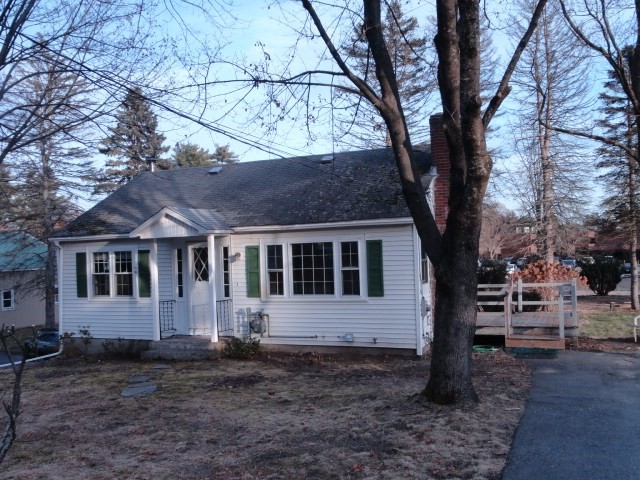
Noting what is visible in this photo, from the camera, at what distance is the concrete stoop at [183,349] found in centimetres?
1327

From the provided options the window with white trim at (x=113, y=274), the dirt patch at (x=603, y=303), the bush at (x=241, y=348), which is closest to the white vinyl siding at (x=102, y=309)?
the window with white trim at (x=113, y=274)

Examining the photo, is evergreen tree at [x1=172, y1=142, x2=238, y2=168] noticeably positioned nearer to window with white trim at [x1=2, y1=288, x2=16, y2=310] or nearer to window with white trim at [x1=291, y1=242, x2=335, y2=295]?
window with white trim at [x1=2, y1=288, x2=16, y2=310]

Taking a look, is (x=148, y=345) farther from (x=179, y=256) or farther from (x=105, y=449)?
(x=105, y=449)

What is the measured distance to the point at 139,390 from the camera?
10320 mm

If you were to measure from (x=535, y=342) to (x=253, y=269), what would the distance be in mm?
6467

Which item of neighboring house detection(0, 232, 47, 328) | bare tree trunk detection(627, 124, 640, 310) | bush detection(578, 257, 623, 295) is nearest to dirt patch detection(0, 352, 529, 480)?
bare tree trunk detection(627, 124, 640, 310)

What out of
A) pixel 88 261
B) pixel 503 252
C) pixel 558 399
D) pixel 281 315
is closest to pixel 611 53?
pixel 558 399

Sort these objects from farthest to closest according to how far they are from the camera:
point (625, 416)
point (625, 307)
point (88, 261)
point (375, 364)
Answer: point (625, 307)
point (88, 261)
point (375, 364)
point (625, 416)

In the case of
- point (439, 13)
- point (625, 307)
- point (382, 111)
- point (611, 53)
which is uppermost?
point (611, 53)

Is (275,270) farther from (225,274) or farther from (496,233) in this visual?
(496,233)

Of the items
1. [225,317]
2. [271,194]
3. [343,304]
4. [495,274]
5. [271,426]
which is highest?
[271,194]

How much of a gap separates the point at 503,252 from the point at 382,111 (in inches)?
1837

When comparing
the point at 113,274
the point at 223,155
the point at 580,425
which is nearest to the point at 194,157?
the point at 223,155

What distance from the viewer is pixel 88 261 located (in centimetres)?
1531
